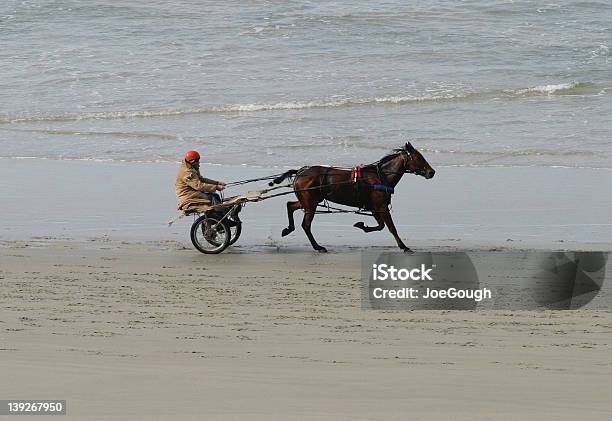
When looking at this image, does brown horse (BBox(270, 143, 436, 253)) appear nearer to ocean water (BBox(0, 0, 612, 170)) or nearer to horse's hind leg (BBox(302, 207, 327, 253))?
horse's hind leg (BBox(302, 207, 327, 253))

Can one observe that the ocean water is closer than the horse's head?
No

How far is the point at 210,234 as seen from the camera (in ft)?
39.0

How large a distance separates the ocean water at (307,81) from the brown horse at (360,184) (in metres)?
5.46

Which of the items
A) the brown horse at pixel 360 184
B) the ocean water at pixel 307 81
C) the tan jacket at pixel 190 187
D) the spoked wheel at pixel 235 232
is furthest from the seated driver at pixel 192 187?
the ocean water at pixel 307 81

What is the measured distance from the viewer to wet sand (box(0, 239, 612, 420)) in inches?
263

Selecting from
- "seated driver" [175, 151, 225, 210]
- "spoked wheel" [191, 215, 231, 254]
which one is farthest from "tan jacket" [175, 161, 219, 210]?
"spoked wheel" [191, 215, 231, 254]

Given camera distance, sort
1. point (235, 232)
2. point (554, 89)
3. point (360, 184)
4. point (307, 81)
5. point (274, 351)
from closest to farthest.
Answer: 1. point (274, 351)
2. point (360, 184)
3. point (235, 232)
4. point (554, 89)
5. point (307, 81)

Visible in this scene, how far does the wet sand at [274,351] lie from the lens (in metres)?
6.69

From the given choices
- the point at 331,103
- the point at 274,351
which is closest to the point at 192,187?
the point at 274,351

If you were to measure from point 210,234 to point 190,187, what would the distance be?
21.8 inches

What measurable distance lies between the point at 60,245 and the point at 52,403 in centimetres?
573

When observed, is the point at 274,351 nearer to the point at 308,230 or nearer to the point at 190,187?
the point at 308,230

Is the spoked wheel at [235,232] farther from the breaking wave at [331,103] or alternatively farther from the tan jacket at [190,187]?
the breaking wave at [331,103]

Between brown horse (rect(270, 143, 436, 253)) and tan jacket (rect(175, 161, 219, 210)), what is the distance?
2.54 feet
